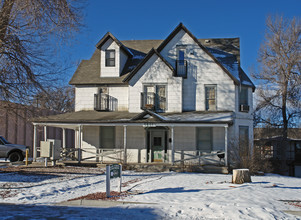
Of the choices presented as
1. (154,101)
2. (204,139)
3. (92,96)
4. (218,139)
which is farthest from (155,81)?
(218,139)

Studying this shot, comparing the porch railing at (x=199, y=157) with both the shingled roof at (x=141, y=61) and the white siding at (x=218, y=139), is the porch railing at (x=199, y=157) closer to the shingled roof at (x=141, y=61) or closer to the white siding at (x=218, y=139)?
the white siding at (x=218, y=139)

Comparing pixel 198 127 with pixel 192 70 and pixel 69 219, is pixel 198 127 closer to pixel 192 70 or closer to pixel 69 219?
pixel 192 70

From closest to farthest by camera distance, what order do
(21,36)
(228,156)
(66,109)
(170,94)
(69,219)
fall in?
(69,219)
(21,36)
(228,156)
(170,94)
(66,109)

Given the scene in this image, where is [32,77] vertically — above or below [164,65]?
below

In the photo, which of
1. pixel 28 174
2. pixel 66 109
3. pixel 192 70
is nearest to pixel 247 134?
pixel 192 70

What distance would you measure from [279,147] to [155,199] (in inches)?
887

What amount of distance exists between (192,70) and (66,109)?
23.5 m

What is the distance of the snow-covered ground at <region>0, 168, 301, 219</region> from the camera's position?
8695mm

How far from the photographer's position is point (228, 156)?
851 inches

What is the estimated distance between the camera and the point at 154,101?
76.3 feet

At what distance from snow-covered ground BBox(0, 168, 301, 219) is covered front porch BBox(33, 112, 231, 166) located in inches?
256

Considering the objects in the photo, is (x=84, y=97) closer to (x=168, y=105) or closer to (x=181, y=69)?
(x=168, y=105)

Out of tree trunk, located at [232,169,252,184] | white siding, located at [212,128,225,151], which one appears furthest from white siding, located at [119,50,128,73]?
tree trunk, located at [232,169,252,184]

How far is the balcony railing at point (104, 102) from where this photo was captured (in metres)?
24.2
